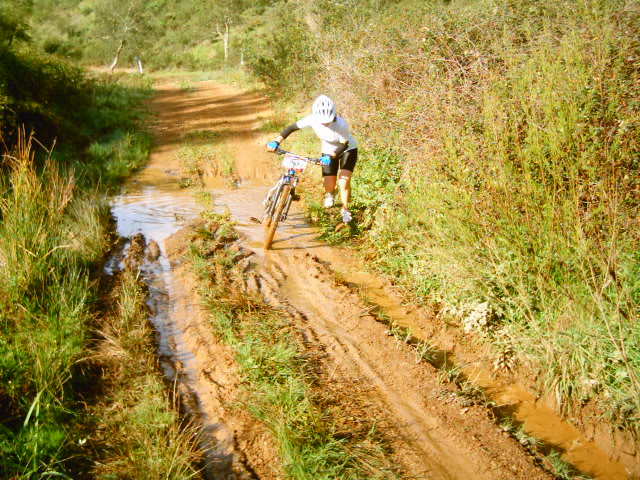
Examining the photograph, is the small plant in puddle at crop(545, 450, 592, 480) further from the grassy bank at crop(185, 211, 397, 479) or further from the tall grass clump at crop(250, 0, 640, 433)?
the grassy bank at crop(185, 211, 397, 479)

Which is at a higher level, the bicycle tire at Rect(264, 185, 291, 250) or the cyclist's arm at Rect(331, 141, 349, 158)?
the cyclist's arm at Rect(331, 141, 349, 158)

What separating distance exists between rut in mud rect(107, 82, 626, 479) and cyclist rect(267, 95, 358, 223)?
89 cm

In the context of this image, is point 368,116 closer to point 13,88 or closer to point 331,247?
point 331,247

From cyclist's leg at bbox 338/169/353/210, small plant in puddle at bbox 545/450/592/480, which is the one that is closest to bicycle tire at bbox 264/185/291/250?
cyclist's leg at bbox 338/169/353/210

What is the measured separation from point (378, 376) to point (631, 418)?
6.17ft

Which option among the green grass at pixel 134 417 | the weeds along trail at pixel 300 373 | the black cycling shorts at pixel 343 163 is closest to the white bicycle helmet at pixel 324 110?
the black cycling shorts at pixel 343 163

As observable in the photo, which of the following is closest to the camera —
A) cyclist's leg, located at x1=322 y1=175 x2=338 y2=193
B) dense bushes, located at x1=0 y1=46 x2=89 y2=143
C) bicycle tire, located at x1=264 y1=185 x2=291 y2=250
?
bicycle tire, located at x1=264 y1=185 x2=291 y2=250

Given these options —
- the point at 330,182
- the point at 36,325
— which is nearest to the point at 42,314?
the point at 36,325

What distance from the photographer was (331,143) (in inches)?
243

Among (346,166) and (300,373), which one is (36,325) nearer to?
(300,373)

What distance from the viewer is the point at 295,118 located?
13.6 meters

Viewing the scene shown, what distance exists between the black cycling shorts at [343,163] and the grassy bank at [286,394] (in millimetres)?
2137

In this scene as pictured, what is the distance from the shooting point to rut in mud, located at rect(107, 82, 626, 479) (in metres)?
3.05

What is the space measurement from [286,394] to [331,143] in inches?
152
